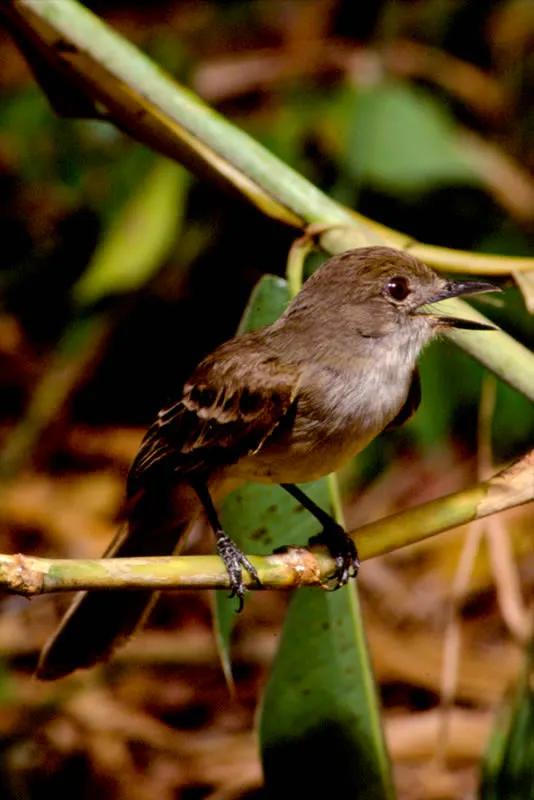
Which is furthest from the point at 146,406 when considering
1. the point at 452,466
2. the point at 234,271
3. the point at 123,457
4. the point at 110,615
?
the point at 110,615

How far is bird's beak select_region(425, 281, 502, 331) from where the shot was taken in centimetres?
182

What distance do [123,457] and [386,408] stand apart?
246 centimetres

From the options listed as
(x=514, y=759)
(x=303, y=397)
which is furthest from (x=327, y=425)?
(x=514, y=759)

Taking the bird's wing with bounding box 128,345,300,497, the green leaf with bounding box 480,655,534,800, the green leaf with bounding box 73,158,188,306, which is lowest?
the green leaf with bounding box 480,655,534,800

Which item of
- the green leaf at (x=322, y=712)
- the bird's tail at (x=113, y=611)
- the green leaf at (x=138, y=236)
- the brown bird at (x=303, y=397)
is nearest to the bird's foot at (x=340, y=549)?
the brown bird at (x=303, y=397)

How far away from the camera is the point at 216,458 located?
2.00 metres

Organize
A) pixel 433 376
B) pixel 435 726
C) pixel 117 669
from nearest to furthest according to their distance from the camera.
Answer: pixel 435 726 → pixel 117 669 → pixel 433 376

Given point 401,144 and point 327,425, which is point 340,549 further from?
point 401,144

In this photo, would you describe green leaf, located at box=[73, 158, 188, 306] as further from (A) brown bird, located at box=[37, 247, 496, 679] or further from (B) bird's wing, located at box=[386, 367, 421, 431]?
(B) bird's wing, located at box=[386, 367, 421, 431]

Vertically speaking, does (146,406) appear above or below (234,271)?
below

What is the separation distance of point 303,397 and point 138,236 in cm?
191

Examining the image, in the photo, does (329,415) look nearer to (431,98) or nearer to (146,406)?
(146,406)

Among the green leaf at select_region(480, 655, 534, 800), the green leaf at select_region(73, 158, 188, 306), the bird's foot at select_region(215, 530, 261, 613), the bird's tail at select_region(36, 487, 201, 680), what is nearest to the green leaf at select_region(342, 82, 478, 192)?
the green leaf at select_region(73, 158, 188, 306)

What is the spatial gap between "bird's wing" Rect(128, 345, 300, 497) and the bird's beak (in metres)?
0.24
